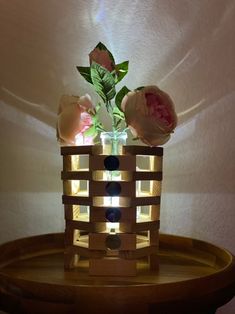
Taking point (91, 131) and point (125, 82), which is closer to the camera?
point (91, 131)

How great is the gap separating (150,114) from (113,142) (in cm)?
14

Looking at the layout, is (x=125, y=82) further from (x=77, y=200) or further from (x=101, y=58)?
(x=77, y=200)

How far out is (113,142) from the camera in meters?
0.92

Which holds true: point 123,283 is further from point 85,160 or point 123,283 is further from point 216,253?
point 85,160

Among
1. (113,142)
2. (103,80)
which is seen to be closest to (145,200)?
(113,142)

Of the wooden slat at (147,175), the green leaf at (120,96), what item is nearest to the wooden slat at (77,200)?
the wooden slat at (147,175)

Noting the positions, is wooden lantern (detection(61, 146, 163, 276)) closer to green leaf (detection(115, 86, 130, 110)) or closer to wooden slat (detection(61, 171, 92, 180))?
wooden slat (detection(61, 171, 92, 180))

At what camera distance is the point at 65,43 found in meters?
1.20

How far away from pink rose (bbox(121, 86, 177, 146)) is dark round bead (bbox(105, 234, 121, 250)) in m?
0.21

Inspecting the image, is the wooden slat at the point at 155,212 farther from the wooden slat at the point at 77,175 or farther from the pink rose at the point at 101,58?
the pink rose at the point at 101,58

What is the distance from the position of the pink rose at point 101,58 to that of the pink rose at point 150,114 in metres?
0.10

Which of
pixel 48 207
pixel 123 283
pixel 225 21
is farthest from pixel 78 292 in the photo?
pixel 225 21

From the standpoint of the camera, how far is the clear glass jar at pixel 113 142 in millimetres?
916

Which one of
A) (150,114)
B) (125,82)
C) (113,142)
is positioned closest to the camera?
(150,114)
